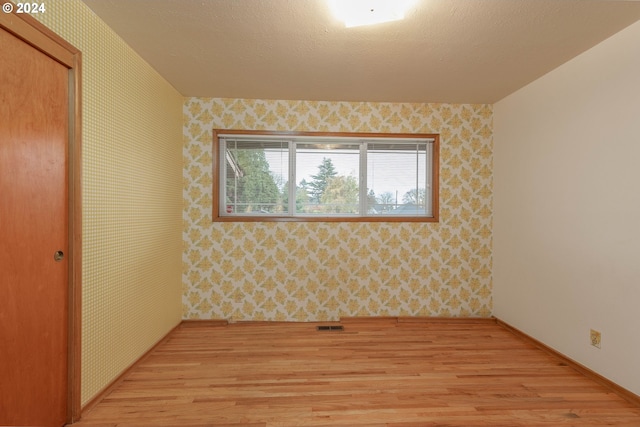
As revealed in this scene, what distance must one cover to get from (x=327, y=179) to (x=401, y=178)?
0.85 m

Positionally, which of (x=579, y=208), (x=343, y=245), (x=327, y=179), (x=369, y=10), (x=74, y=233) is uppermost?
(x=369, y=10)

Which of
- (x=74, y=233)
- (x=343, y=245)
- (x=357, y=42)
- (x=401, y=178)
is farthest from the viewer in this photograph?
(x=401, y=178)

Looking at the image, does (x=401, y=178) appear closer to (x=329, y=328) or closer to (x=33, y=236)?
(x=329, y=328)

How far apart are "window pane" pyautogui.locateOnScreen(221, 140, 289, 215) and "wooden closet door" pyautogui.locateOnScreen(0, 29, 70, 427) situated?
1667 mm

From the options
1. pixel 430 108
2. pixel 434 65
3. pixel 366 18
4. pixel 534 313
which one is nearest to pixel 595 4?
pixel 434 65

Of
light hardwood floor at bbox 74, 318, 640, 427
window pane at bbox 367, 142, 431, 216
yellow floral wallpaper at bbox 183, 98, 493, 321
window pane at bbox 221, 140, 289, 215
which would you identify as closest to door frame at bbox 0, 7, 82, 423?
light hardwood floor at bbox 74, 318, 640, 427

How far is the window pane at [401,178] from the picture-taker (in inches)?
132

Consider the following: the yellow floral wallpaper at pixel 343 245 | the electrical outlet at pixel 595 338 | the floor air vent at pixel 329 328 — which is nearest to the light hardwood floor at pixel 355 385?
the floor air vent at pixel 329 328

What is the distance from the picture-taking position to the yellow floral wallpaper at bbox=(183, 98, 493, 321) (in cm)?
315

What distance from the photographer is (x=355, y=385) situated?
6.77 feet

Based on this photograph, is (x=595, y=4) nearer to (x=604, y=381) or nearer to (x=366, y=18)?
(x=366, y=18)

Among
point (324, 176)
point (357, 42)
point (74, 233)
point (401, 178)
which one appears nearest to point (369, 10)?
point (357, 42)

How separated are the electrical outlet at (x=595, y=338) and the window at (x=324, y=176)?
5.14ft

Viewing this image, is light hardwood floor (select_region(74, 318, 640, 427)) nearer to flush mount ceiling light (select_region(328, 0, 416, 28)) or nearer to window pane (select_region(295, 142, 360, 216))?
window pane (select_region(295, 142, 360, 216))
